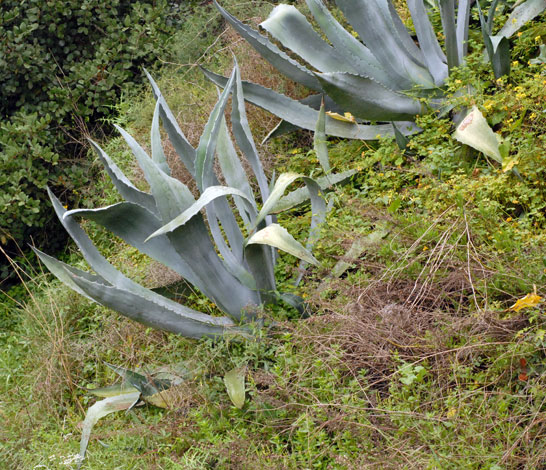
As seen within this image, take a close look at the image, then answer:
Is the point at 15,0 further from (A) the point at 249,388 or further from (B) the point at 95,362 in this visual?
(A) the point at 249,388

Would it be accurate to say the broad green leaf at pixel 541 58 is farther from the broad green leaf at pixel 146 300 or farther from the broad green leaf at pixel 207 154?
the broad green leaf at pixel 146 300

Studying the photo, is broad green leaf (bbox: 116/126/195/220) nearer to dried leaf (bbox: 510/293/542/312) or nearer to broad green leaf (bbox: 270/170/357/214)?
broad green leaf (bbox: 270/170/357/214)

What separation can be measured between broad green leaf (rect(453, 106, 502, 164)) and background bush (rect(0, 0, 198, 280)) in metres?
3.34

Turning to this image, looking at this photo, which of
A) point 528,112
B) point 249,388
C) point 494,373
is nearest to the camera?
point 494,373

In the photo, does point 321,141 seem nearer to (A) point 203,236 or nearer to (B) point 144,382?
(A) point 203,236

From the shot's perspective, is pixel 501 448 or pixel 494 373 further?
pixel 494 373

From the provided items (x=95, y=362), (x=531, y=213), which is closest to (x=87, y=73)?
(x=95, y=362)

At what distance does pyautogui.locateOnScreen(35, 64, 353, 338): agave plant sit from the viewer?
112 inches

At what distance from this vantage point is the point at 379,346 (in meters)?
2.65

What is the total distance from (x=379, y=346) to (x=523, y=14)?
229cm

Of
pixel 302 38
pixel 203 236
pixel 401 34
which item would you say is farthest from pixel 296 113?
pixel 203 236

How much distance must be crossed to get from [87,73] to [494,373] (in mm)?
4606

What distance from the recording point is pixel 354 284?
9.75 ft

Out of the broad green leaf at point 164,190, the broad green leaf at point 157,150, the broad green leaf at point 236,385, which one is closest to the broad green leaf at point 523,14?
the broad green leaf at point 157,150
